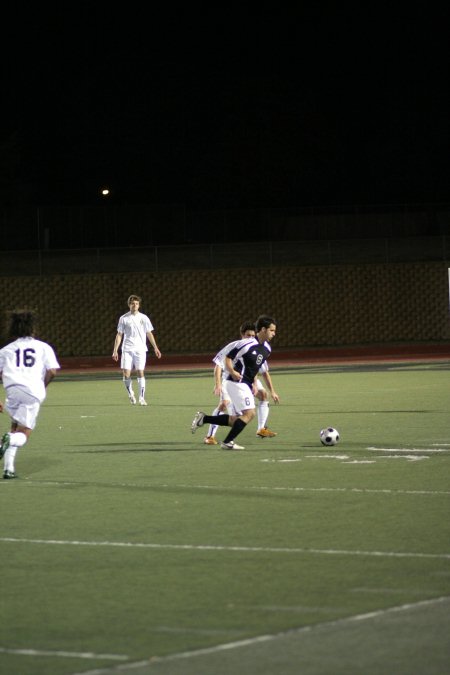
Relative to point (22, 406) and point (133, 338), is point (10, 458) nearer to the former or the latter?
point (22, 406)

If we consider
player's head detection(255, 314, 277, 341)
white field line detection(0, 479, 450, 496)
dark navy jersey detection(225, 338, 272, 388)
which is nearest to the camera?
white field line detection(0, 479, 450, 496)

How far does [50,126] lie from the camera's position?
82.1 m

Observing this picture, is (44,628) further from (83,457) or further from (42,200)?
(42,200)

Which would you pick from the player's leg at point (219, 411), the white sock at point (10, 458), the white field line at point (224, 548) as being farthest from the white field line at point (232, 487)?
the player's leg at point (219, 411)

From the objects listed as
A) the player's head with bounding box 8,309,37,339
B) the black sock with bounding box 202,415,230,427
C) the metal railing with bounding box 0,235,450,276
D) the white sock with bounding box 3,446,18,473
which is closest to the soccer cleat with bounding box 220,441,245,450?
the black sock with bounding box 202,415,230,427

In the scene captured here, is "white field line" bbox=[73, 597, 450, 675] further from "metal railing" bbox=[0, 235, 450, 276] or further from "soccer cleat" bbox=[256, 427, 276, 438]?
"metal railing" bbox=[0, 235, 450, 276]

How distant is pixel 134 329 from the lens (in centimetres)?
2598

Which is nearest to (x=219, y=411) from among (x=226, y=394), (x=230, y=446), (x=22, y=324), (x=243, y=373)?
(x=226, y=394)

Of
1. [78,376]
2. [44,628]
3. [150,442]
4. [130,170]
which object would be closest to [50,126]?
[130,170]

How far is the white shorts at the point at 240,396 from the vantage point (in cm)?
1647

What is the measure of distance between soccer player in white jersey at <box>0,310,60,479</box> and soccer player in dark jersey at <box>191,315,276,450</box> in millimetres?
3134

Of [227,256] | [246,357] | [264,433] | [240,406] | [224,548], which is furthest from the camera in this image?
[227,256]

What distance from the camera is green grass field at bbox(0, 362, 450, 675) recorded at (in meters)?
6.84

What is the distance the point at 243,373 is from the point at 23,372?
369 cm
